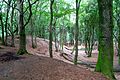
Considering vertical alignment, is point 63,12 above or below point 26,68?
above

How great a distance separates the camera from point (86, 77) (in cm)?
1097

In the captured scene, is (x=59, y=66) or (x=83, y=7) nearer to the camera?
(x=59, y=66)

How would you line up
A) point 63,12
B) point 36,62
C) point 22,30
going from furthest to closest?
point 63,12, point 22,30, point 36,62

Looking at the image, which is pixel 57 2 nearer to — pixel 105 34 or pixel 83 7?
pixel 83 7

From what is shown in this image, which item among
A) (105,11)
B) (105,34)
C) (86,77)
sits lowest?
(86,77)

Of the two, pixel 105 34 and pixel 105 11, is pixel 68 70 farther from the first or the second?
pixel 105 11

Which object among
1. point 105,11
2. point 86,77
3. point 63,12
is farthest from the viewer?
point 63,12

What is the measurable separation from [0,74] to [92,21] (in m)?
26.0

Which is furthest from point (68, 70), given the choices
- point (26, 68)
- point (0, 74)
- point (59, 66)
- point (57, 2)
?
point (57, 2)

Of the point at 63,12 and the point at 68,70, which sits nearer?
the point at 68,70

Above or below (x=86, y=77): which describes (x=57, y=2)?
above

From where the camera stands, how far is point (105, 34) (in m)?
12.1

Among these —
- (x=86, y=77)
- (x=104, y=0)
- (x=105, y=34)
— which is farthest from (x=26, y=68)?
(x=104, y=0)

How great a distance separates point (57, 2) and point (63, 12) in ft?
14.8
